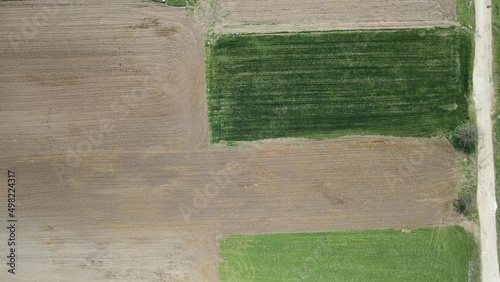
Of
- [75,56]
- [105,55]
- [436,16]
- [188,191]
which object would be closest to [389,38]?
[436,16]

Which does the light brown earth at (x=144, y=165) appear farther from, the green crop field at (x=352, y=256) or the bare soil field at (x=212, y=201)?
the green crop field at (x=352, y=256)

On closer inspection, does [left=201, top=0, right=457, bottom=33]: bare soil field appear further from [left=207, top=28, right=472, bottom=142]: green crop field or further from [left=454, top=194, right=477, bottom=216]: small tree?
[left=454, top=194, right=477, bottom=216]: small tree

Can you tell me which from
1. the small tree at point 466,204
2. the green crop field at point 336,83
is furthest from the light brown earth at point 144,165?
the green crop field at point 336,83

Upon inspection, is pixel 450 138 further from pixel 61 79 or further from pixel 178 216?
pixel 61 79

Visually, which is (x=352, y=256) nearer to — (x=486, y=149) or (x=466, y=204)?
(x=466, y=204)

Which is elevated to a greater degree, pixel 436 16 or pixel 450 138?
pixel 436 16

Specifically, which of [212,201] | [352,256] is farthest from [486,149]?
[212,201]

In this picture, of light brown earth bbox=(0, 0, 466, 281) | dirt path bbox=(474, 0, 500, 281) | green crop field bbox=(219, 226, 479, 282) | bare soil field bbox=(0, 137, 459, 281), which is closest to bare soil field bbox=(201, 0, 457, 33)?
light brown earth bbox=(0, 0, 466, 281)
